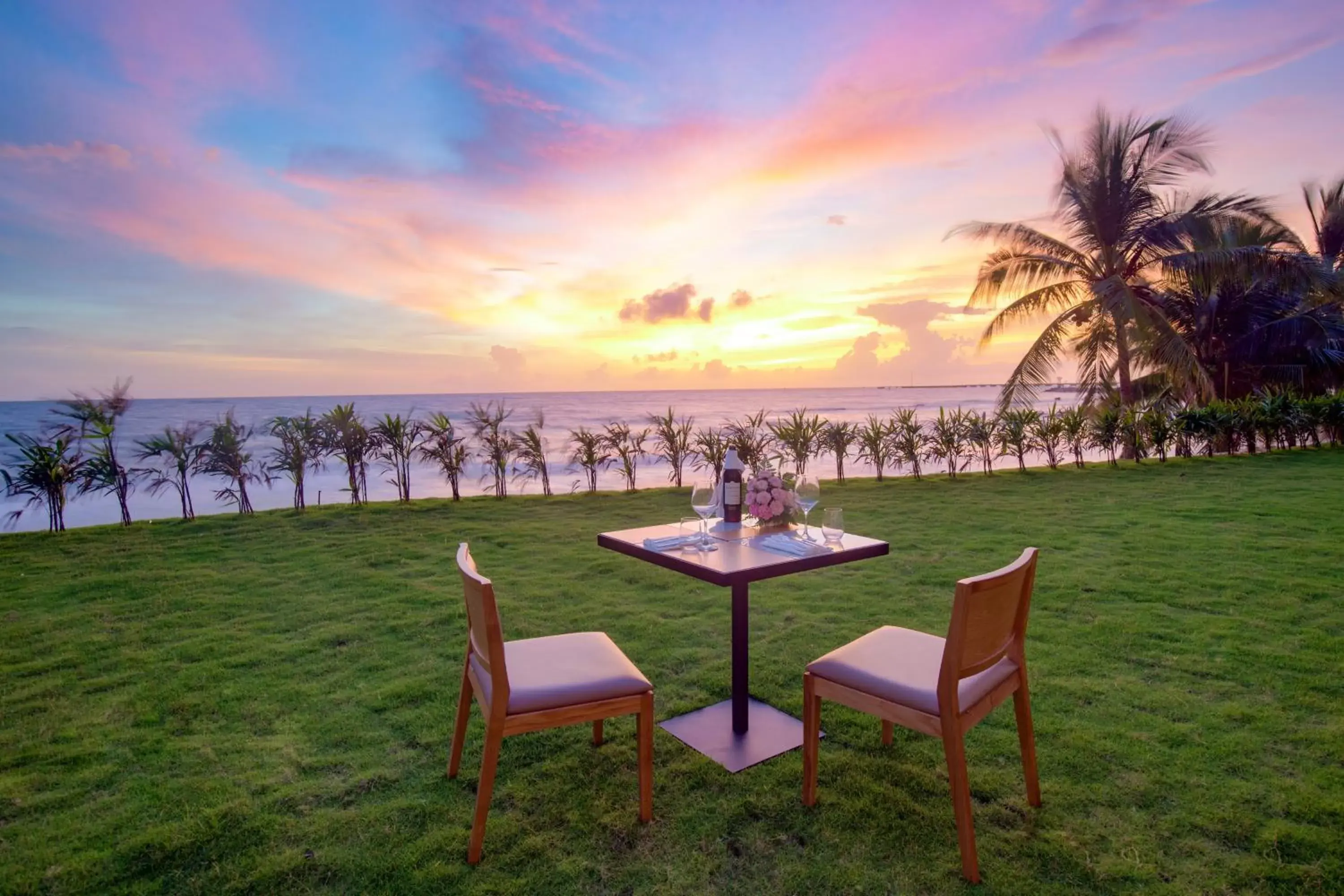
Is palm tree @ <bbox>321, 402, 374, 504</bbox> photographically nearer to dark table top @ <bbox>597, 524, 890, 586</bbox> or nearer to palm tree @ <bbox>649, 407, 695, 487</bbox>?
palm tree @ <bbox>649, 407, 695, 487</bbox>

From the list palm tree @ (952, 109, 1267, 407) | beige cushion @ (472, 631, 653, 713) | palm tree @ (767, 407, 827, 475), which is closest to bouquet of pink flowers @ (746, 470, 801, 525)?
beige cushion @ (472, 631, 653, 713)

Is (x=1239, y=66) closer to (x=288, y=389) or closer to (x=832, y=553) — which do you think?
(x=832, y=553)

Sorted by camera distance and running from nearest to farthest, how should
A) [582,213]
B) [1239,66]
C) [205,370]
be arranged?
[1239,66], [582,213], [205,370]

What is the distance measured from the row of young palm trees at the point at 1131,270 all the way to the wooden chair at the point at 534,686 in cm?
1062

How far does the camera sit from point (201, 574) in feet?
16.0

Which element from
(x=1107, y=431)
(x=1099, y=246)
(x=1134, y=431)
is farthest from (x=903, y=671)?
(x=1099, y=246)

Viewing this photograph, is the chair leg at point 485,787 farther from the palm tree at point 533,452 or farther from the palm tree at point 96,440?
the palm tree at point 96,440

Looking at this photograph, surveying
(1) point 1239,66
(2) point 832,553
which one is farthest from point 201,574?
(1) point 1239,66

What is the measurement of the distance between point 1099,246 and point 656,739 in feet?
40.1

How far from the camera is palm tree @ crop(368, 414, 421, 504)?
25.3 ft

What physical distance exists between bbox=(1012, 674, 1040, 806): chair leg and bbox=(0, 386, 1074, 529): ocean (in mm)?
6299

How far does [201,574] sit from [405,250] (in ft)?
18.6

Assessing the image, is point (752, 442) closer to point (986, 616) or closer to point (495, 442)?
point (495, 442)

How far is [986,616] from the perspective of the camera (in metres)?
1.72
